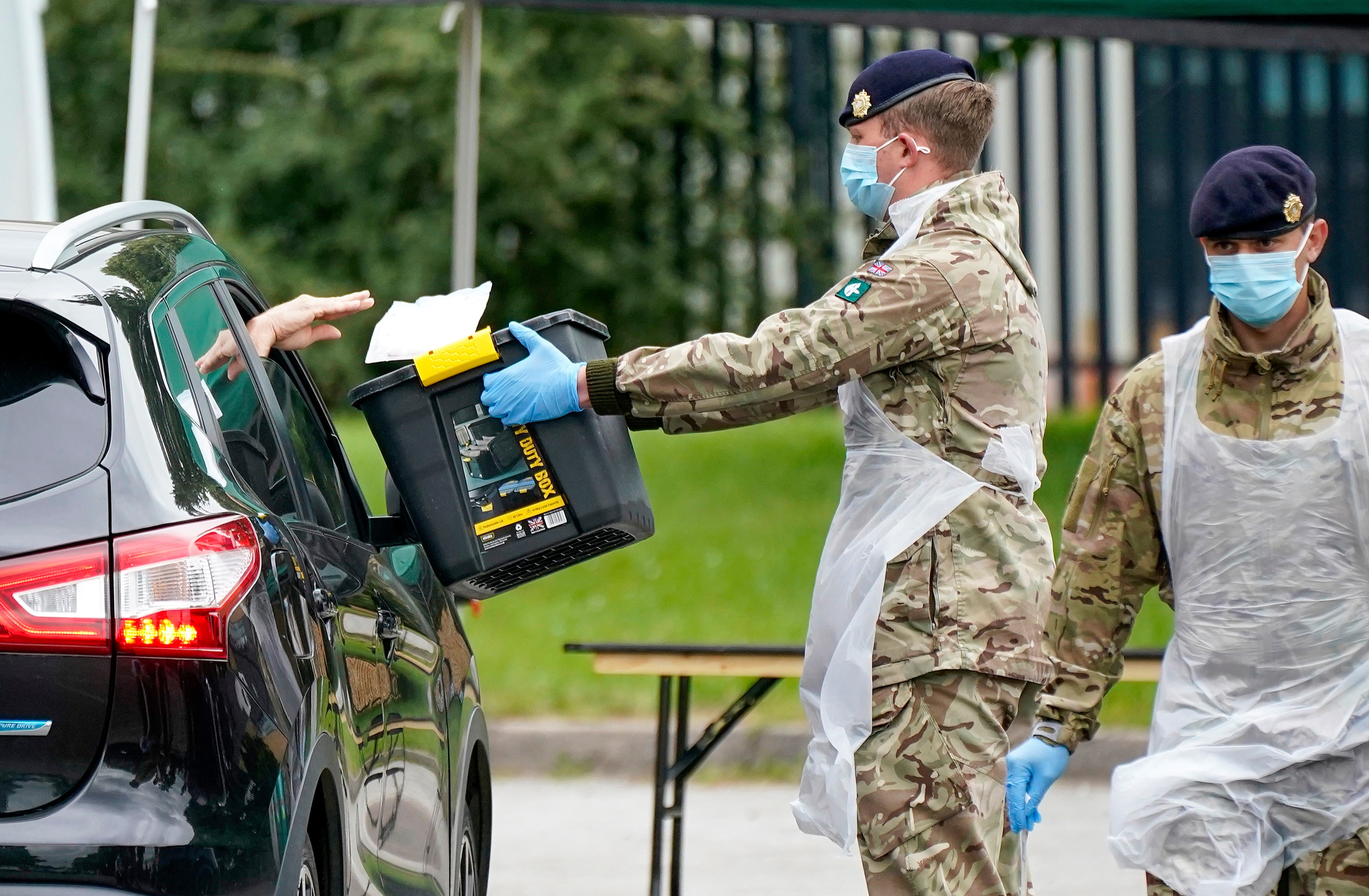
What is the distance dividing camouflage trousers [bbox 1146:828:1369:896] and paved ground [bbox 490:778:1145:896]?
8.85 feet

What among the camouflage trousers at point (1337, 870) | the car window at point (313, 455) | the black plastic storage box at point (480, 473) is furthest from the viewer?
the car window at point (313, 455)

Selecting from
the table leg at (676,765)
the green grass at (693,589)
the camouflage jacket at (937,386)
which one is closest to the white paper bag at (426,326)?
the camouflage jacket at (937,386)

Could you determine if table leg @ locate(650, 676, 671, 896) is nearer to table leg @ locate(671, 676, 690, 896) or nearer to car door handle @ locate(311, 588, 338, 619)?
table leg @ locate(671, 676, 690, 896)

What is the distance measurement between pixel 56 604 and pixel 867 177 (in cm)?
177

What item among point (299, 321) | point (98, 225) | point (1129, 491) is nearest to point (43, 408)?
point (98, 225)

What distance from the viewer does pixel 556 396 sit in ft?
11.7

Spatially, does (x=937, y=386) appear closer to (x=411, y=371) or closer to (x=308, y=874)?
(x=411, y=371)

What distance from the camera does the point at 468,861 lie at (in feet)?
14.4

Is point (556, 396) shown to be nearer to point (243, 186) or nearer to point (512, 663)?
point (512, 663)

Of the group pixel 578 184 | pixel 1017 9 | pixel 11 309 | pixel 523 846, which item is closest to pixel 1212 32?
pixel 1017 9

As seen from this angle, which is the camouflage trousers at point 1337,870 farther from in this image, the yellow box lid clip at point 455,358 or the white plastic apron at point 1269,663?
the yellow box lid clip at point 455,358

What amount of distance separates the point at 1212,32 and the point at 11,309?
4.08 meters

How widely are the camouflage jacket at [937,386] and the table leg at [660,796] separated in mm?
1982

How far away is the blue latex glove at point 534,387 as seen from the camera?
3557 mm
